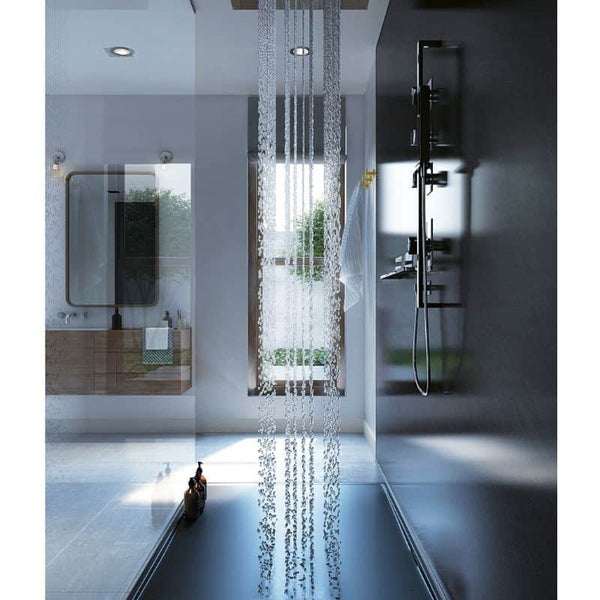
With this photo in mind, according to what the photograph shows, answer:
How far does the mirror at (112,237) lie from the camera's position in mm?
1723

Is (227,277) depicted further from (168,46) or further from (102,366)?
(102,366)

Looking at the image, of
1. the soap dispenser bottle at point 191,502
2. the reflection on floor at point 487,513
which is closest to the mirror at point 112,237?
the soap dispenser bottle at point 191,502

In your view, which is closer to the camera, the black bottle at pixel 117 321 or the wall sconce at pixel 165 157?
the black bottle at pixel 117 321

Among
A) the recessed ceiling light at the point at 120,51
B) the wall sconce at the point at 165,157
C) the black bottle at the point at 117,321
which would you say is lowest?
the black bottle at the point at 117,321

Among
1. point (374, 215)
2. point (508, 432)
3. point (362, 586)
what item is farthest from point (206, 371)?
point (508, 432)

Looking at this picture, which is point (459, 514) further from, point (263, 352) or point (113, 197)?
point (113, 197)

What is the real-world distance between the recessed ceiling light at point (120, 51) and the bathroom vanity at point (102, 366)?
94 centimetres

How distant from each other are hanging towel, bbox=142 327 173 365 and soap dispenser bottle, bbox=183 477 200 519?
0.62m

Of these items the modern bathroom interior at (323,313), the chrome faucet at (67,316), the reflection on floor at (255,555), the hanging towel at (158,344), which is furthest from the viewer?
the hanging towel at (158,344)

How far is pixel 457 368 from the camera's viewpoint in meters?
1.97

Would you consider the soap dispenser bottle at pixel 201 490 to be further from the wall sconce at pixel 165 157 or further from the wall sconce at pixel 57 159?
the wall sconce at pixel 57 159

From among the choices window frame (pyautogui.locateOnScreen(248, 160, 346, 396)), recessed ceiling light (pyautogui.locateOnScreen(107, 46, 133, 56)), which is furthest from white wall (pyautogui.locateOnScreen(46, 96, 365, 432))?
recessed ceiling light (pyautogui.locateOnScreen(107, 46, 133, 56))

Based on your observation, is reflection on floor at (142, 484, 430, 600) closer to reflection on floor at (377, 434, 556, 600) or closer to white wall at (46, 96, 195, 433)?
reflection on floor at (377, 434, 556, 600)

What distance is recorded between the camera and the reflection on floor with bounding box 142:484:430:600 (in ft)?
7.16
